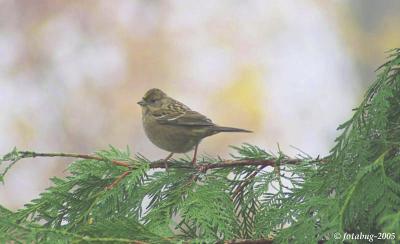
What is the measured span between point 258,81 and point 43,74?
3086 millimetres

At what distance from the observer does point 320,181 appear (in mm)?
1617

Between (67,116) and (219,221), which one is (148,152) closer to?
(67,116)

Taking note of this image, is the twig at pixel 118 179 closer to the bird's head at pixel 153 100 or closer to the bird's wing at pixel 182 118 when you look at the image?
the bird's wing at pixel 182 118

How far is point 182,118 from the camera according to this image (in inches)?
152

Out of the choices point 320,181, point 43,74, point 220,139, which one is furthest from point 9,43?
point 320,181

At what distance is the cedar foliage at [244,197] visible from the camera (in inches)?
52.7

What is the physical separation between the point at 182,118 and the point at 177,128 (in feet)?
0.34

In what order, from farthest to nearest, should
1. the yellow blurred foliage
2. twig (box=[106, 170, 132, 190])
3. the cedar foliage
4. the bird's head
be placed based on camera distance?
the yellow blurred foliage < the bird's head < twig (box=[106, 170, 132, 190]) < the cedar foliage

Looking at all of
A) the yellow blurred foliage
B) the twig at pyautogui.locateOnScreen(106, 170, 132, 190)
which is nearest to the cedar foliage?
the twig at pyautogui.locateOnScreen(106, 170, 132, 190)

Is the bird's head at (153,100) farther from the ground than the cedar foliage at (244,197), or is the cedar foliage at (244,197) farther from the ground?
the bird's head at (153,100)

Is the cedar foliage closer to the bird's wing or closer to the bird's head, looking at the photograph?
the bird's wing

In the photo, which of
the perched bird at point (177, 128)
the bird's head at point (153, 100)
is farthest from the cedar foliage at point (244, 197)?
the bird's head at point (153, 100)

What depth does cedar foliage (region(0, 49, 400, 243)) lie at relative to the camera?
1.34 m

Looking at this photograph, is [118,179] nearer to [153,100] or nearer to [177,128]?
[177,128]
